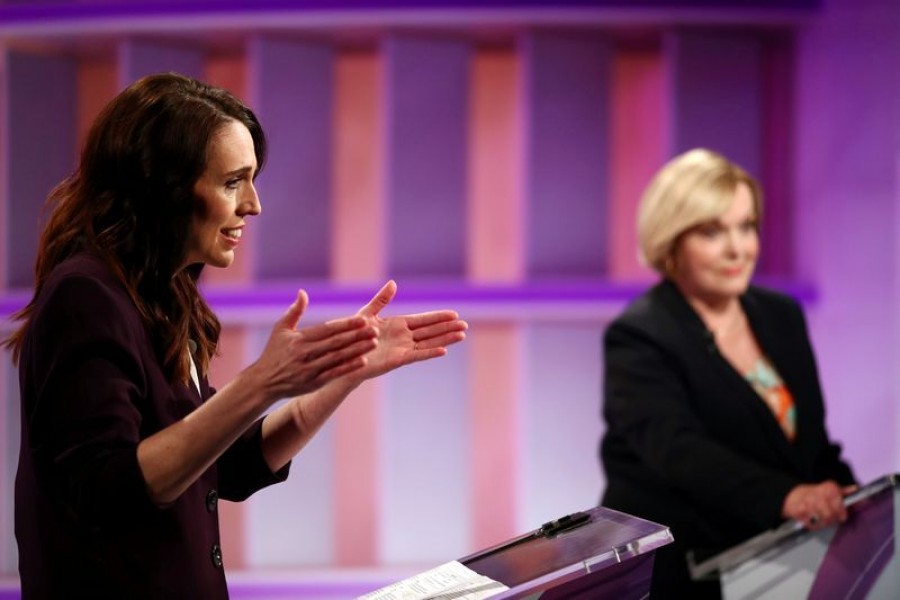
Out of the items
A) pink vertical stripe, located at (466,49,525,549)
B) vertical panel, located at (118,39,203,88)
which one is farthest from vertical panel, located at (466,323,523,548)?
vertical panel, located at (118,39,203,88)

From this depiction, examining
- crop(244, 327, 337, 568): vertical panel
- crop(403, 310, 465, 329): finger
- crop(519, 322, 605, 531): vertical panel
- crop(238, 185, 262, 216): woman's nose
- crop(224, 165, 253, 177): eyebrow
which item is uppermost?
crop(224, 165, 253, 177): eyebrow

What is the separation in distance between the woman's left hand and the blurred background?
160cm

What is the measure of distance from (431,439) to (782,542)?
4.56 ft

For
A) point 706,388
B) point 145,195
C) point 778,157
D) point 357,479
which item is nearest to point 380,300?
point 145,195

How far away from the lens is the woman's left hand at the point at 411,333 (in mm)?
1252

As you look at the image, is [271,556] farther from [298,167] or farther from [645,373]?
[645,373]

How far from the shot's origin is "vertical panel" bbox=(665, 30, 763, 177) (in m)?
2.96

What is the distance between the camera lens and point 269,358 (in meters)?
1.07

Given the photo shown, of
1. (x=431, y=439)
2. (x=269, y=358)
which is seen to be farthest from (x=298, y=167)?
(x=269, y=358)

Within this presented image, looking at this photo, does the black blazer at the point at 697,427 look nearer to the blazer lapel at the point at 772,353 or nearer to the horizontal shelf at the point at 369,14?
the blazer lapel at the point at 772,353

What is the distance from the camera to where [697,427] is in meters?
2.07

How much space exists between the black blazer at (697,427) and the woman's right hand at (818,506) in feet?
0.31

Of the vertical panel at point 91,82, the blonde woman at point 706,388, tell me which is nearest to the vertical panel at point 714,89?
the blonde woman at point 706,388

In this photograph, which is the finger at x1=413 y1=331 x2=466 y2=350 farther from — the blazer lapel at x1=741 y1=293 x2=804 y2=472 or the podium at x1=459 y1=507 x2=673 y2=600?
the blazer lapel at x1=741 y1=293 x2=804 y2=472
